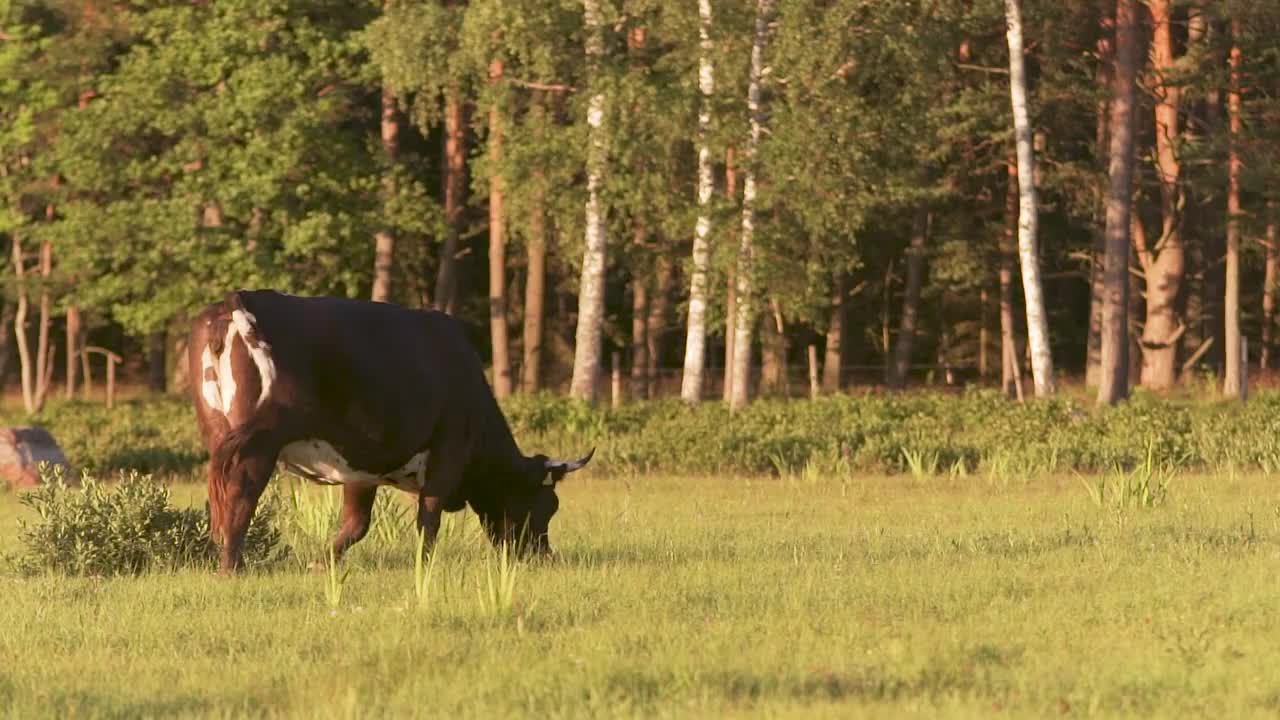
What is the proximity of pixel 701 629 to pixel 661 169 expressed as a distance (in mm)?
25314

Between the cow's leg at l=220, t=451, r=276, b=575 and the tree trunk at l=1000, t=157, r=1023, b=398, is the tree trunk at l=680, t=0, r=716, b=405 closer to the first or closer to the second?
the tree trunk at l=1000, t=157, r=1023, b=398

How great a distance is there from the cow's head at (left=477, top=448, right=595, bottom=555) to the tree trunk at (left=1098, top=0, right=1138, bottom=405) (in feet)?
78.3

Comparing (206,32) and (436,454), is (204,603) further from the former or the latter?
(206,32)

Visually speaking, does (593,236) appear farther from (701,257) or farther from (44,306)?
(44,306)

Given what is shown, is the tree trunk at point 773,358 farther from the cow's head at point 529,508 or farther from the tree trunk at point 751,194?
the cow's head at point 529,508

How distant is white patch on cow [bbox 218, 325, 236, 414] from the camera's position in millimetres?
14555

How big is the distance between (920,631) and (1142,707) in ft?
7.43

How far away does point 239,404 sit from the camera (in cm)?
1452

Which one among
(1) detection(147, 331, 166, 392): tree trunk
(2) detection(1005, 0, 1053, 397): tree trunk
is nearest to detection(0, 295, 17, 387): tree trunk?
(1) detection(147, 331, 166, 392): tree trunk

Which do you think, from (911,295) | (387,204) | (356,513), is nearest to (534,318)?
(387,204)

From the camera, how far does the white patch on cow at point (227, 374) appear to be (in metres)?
14.6

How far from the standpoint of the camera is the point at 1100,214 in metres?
48.3

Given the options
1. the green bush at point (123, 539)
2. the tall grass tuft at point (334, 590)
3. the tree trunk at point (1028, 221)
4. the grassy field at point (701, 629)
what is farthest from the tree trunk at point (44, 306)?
the tall grass tuft at point (334, 590)

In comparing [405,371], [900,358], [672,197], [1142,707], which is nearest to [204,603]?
[405,371]
